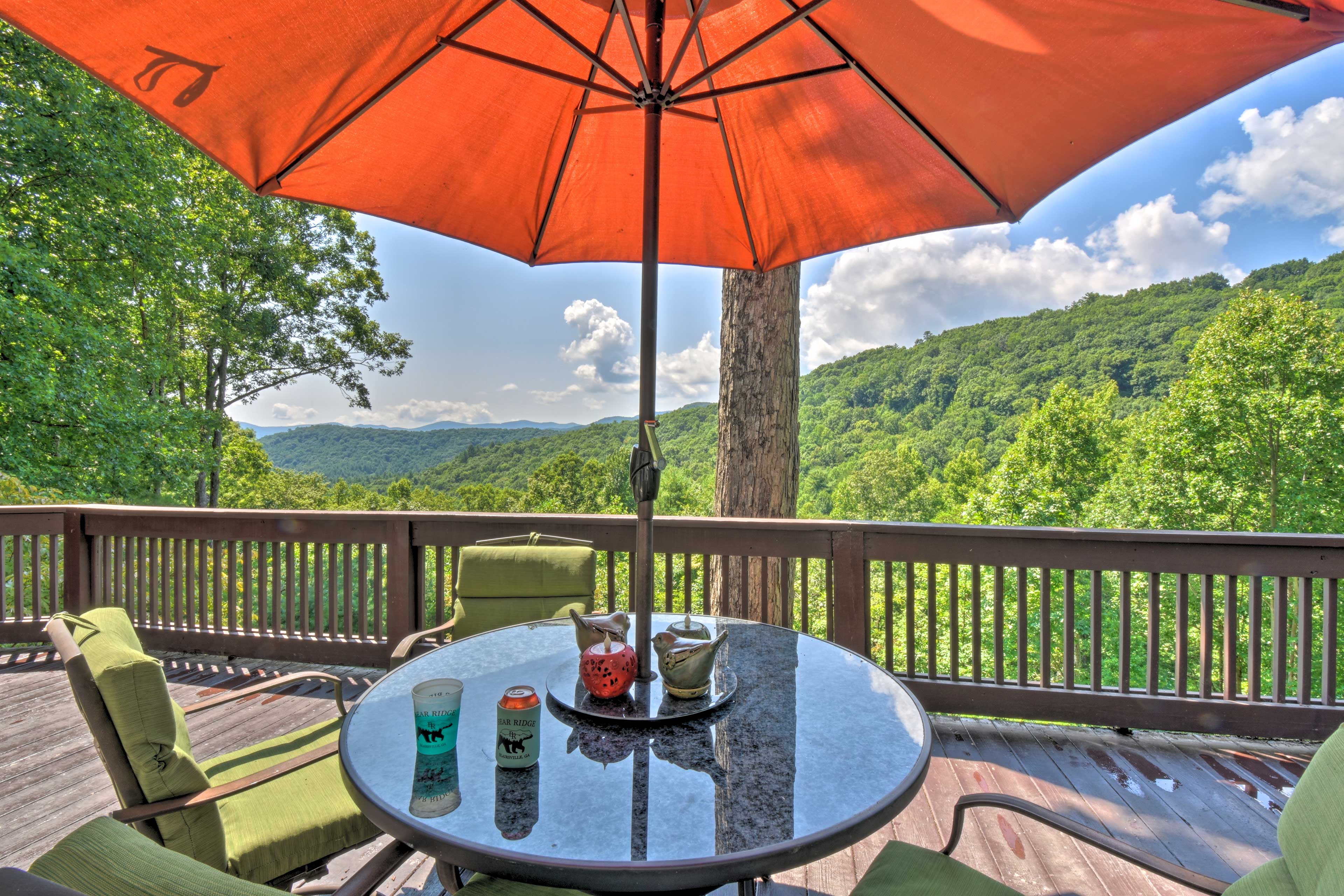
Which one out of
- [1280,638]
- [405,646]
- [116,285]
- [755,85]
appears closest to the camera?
[755,85]

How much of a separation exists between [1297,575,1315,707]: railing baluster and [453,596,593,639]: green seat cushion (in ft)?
9.89

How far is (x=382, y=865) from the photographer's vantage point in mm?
1096

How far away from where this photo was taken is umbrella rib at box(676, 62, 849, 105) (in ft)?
5.21

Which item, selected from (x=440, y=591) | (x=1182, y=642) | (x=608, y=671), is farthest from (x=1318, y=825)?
(x=440, y=591)

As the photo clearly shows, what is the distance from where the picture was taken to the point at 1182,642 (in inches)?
114

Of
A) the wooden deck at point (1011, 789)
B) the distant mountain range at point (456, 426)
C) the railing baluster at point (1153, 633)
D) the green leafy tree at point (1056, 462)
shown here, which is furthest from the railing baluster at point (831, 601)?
the green leafy tree at point (1056, 462)

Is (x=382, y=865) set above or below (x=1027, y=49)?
below

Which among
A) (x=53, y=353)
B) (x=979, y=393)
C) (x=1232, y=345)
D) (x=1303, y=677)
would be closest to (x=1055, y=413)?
(x=979, y=393)

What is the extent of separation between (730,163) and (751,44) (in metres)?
0.68

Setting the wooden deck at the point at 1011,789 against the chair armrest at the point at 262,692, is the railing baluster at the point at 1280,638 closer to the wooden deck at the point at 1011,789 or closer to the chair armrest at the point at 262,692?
the wooden deck at the point at 1011,789

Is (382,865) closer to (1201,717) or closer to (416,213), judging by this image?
(416,213)

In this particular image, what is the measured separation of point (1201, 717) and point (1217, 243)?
155ft

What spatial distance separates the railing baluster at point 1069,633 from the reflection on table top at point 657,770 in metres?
1.62

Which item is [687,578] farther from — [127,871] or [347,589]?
[127,871]
